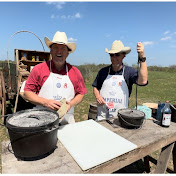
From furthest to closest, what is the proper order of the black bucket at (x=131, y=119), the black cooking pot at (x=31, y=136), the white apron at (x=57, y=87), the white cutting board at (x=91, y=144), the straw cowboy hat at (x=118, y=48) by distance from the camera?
the straw cowboy hat at (x=118, y=48)
the white apron at (x=57, y=87)
the black bucket at (x=131, y=119)
the white cutting board at (x=91, y=144)
the black cooking pot at (x=31, y=136)

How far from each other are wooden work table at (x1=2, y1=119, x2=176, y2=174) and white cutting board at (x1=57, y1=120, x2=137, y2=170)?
0.04 m

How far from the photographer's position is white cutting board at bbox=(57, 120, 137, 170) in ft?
4.31

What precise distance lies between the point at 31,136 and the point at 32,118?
9.9 inches

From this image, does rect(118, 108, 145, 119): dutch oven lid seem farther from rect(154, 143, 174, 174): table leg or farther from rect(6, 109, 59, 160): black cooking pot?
rect(6, 109, 59, 160): black cooking pot

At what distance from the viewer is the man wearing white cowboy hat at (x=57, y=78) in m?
2.10

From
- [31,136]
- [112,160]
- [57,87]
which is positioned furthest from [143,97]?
[31,136]

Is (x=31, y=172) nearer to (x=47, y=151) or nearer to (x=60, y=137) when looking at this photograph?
(x=47, y=151)

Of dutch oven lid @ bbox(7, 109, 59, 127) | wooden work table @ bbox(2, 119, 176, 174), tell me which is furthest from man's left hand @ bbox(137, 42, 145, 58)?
dutch oven lid @ bbox(7, 109, 59, 127)

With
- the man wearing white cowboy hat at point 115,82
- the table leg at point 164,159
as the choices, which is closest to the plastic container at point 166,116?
the table leg at point 164,159

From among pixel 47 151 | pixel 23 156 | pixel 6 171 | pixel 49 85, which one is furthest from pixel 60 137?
pixel 49 85

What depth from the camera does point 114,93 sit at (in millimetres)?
2682

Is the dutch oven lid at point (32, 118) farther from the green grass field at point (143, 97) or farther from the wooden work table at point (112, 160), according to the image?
the green grass field at point (143, 97)

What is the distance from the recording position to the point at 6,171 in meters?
1.15

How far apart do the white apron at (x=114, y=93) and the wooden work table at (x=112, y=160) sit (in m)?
0.69
